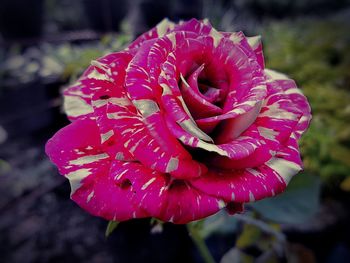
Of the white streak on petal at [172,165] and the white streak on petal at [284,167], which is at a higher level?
the white streak on petal at [172,165]

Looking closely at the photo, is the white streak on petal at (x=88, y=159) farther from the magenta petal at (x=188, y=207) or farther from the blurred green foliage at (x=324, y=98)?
the blurred green foliage at (x=324, y=98)

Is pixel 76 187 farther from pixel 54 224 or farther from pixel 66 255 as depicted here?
pixel 54 224

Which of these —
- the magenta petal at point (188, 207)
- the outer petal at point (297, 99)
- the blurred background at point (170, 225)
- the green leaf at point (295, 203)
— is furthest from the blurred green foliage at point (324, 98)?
the magenta petal at point (188, 207)

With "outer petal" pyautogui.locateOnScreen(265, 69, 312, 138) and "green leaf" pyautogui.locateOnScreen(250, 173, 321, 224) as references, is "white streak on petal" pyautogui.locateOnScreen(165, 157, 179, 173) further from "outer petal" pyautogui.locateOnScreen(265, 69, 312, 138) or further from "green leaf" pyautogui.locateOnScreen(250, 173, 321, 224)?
"green leaf" pyautogui.locateOnScreen(250, 173, 321, 224)

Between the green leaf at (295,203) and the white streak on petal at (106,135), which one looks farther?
the green leaf at (295,203)

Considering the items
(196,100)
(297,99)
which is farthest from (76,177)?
(297,99)

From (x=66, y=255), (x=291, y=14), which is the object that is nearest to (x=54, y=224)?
(x=66, y=255)

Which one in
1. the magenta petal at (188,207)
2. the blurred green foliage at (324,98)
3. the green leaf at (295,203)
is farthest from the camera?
the blurred green foliage at (324,98)
